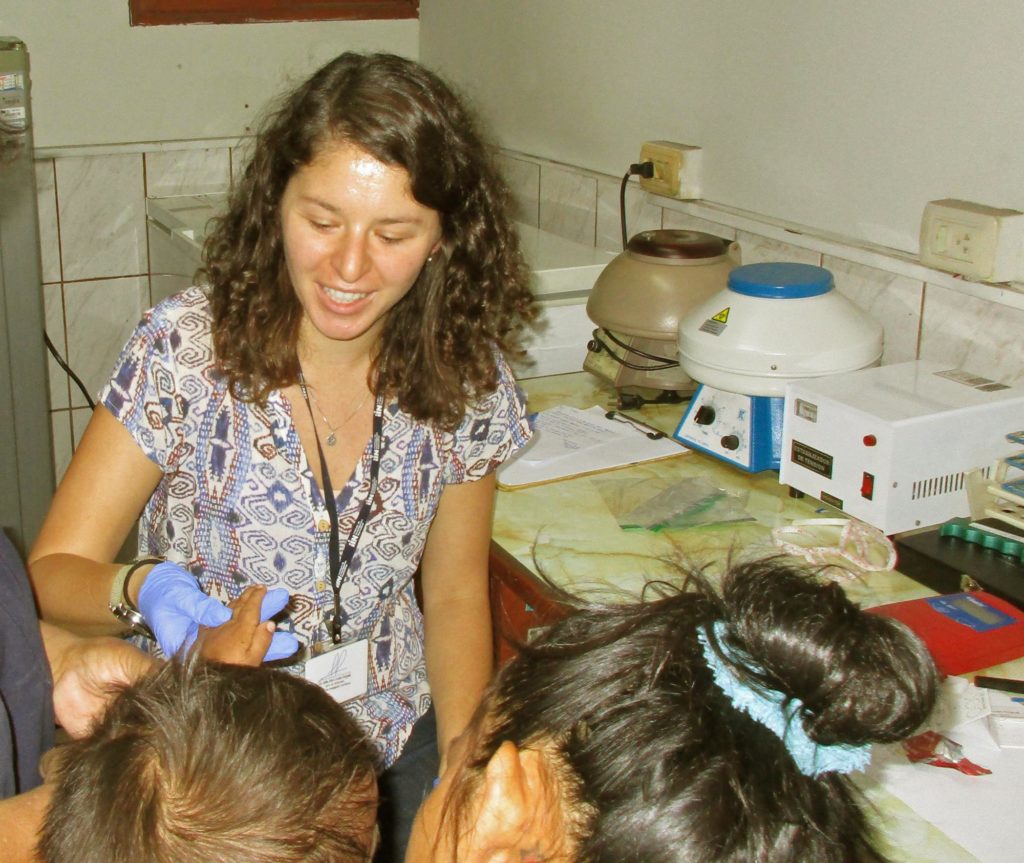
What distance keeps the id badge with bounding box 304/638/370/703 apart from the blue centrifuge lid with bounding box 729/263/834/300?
2.81 ft

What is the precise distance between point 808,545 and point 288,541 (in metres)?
0.77

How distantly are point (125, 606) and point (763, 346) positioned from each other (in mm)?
1050

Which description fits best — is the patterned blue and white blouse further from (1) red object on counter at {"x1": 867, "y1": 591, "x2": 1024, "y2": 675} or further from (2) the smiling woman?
(2) the smiling woman

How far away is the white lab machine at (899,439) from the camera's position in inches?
65.5

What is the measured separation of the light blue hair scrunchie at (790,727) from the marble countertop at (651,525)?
678mm

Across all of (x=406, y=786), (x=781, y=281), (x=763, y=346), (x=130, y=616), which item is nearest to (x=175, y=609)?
(x=130, y=616)

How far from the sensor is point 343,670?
1.58 meters

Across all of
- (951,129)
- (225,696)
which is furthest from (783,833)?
(951,129)

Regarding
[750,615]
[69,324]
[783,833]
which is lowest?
[69,324]

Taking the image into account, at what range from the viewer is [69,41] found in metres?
3.04

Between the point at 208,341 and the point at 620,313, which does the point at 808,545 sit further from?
the point at 208,341

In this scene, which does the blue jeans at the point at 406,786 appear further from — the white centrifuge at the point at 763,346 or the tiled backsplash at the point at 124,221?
the tiled backsplash at the point at 124,221

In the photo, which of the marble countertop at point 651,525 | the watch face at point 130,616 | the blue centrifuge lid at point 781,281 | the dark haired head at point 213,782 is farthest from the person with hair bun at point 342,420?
the dark haired head at point 213,782

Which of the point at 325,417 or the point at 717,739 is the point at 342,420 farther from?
the point at 717,739
